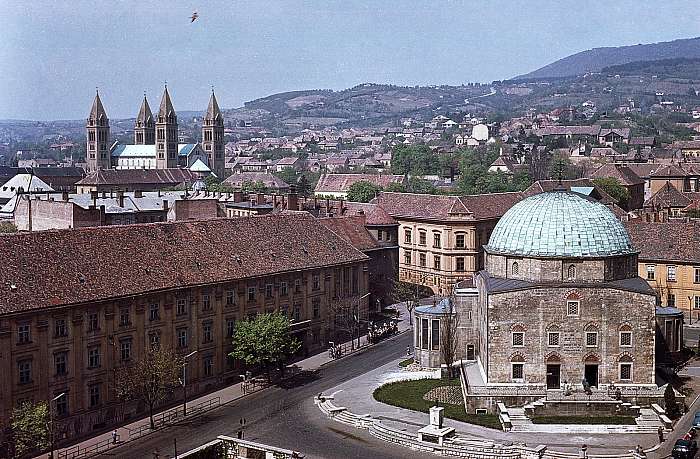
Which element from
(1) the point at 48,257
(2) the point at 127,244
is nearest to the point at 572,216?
(2) the point at 127,244

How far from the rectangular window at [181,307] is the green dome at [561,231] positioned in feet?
80.1

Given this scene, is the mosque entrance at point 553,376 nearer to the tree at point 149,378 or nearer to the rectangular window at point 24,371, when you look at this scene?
the tree at point 149,378

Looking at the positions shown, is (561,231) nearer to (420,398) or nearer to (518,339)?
(518,339)

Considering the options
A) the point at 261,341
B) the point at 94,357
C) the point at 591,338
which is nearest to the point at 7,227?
the point at 261,341

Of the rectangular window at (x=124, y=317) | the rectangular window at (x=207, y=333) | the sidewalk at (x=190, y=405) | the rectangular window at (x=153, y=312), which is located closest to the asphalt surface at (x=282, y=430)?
the sidewalk at (x=190, y=405)

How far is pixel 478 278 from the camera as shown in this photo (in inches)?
3039

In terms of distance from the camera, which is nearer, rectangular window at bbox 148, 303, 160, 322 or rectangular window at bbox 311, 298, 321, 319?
rectangular window at bbox 148, 303, 160, 322

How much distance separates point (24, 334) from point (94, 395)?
730cm

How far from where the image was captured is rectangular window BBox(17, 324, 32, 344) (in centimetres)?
5984

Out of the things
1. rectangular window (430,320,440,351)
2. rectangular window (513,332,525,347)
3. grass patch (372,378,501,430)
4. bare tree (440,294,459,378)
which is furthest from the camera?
rectangular window (430,320,440,351)

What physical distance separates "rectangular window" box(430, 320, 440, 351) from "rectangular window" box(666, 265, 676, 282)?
32704mm

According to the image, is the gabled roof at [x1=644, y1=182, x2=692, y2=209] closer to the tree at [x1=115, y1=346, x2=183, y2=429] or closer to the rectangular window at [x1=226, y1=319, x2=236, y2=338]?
the rectangular window at [x1=226, y1=319, x2=236, y2=338]

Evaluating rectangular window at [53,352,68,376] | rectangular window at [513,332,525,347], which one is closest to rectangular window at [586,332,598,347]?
rectangular window at [513,332,525,347]

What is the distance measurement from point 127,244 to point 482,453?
32018mm
